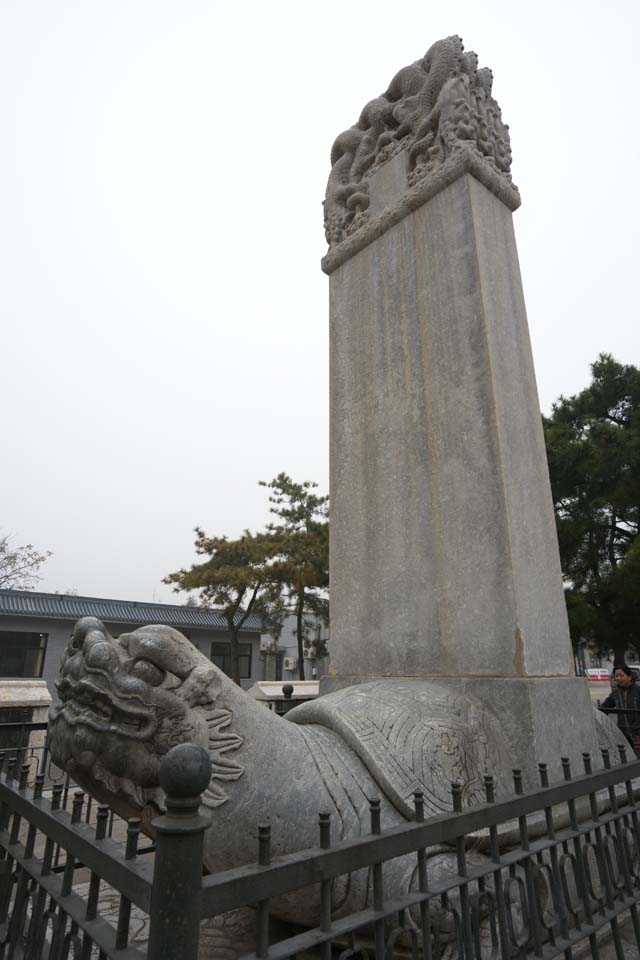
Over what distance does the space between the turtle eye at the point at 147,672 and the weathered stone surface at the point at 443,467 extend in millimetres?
1759

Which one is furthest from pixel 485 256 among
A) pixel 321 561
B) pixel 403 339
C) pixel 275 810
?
pixel 321 561

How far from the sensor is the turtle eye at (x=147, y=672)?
1821mm

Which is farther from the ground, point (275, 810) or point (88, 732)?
point (88, 732)

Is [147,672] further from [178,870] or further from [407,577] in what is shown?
[407,577]

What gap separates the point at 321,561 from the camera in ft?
64.1

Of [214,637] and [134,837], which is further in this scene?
[214,637]

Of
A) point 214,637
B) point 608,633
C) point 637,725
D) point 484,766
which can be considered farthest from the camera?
point 214,637

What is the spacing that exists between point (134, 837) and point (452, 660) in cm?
221

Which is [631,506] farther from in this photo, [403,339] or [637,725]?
[403,339]

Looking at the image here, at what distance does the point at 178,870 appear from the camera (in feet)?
3.32

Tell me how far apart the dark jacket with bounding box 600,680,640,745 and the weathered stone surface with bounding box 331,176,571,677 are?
2.41 meters

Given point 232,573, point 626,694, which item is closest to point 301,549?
point 232,573

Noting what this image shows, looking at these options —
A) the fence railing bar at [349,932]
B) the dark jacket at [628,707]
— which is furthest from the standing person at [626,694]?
the fence railing bar at [349,932]

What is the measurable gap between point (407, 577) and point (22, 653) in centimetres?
2160
